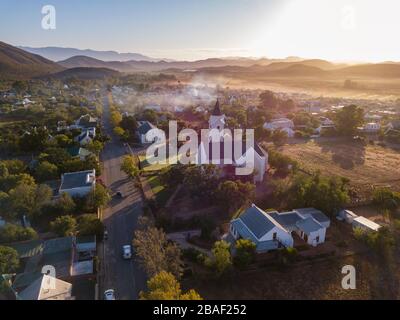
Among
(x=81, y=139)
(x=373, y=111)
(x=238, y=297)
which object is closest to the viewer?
(x=238, y=297)

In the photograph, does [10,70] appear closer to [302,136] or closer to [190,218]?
[302,136]

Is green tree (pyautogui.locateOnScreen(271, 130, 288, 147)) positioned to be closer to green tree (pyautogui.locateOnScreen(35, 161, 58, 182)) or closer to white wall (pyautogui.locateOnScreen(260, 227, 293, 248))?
white wall (pyautogui.locateOnScreen(260, 227, 293, 248))

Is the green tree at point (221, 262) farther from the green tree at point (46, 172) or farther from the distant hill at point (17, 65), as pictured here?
the distant hill at point (17, 65)

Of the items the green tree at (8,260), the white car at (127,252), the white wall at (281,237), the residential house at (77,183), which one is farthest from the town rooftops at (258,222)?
the green tree at (8,260)

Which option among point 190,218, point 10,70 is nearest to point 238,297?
point 190,218

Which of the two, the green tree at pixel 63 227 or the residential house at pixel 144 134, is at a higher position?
the residential house at pixel 144 134
